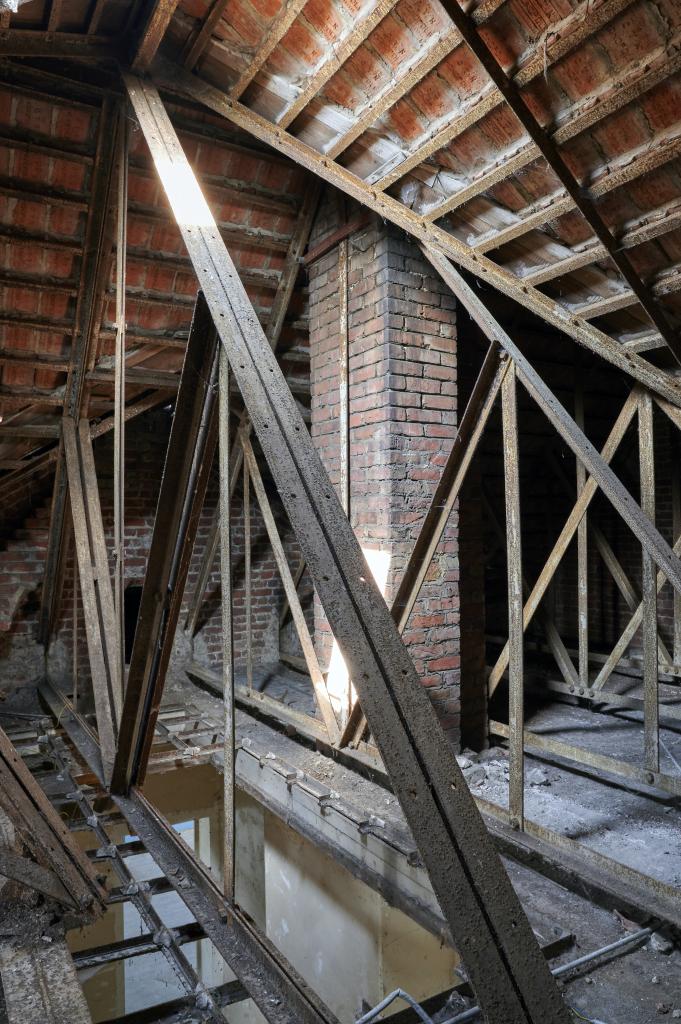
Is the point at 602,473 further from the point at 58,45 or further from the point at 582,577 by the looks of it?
the point at 58,45

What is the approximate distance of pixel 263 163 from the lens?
13.9ft

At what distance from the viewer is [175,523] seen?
8.03 feet

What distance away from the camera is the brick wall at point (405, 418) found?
3752mm

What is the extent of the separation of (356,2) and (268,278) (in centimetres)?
230

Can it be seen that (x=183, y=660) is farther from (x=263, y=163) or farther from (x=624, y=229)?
(x=624, y=229)

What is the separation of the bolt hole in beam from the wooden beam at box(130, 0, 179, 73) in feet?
7.08

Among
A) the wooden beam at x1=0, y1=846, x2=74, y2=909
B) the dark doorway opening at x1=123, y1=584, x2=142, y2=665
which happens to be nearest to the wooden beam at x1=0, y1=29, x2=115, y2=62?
the wooden beam at x1=0, y1=846, x2=74, y2=909

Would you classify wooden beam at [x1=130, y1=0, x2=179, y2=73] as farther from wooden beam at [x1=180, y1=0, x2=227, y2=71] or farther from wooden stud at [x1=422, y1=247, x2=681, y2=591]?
wooden stud at [x1=422, y1=247, x2=681, y2=591]

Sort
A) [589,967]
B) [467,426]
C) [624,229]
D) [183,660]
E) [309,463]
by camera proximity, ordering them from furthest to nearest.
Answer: [183,660] < [467,426] < [624,229] < [589,967] < [309,463]

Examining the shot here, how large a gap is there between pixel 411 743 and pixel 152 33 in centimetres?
340

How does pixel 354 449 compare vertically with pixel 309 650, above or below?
above

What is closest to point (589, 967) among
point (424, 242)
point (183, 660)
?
point (424, 242)

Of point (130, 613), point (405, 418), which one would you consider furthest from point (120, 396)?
point (130, 613)

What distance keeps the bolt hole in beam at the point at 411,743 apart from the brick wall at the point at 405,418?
6.54ft
